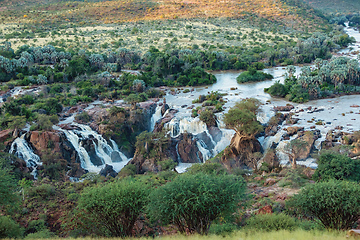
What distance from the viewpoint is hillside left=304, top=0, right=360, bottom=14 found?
164m

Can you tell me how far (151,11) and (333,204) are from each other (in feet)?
403

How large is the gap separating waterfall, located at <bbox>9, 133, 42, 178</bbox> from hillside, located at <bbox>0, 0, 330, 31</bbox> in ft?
283

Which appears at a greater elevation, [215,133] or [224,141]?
[215,133]

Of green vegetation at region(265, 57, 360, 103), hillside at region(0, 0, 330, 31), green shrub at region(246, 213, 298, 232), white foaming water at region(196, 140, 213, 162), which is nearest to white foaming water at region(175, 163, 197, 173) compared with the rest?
white foaming water at region(196, 140, 213, 162)

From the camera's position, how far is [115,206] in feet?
45.4

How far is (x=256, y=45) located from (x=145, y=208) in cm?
8445

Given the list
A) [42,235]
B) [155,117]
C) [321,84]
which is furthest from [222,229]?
[321,84]

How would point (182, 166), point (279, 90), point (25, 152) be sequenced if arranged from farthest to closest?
point (279, 90)
point (182, 166)
point (25, 152)

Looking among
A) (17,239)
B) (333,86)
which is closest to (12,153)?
(17,239)

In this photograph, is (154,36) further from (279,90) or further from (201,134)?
(201,134)

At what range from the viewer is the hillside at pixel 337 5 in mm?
163750

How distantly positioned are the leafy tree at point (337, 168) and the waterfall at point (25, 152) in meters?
24.8

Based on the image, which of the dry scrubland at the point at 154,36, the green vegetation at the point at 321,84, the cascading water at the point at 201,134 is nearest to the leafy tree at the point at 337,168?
the cascading water at the point at 201,134

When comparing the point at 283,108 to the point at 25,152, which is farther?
the point at 283,108
